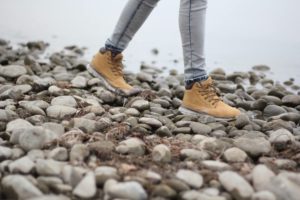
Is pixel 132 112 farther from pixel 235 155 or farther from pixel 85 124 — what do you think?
pixel 235 155

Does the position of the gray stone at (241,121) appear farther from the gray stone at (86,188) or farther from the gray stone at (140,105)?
the gray stone at (86,188)

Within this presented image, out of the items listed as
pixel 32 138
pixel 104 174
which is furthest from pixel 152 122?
pixel 104 174

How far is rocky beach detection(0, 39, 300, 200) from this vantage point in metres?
1.76

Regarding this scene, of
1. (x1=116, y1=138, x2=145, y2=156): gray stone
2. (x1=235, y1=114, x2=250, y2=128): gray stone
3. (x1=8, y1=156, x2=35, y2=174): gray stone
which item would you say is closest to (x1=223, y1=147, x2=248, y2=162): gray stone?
(x1=116, y1=138, x2=145, y2=156): gray stone

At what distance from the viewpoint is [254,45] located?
24.2 feet

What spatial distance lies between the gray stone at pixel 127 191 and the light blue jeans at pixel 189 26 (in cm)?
135

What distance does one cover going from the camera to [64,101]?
2.98m

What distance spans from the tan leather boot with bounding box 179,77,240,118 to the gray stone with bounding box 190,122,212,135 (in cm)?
29

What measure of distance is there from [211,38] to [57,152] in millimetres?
6211

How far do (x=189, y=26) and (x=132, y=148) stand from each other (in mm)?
1000

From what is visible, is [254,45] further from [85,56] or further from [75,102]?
[75,102]

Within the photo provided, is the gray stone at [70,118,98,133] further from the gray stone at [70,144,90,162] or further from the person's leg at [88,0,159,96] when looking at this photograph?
the person's leg at [88,0,159,96]

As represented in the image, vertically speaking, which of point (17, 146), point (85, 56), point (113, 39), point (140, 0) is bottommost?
point (85, 56)

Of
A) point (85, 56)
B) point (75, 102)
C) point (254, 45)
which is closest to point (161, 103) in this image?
point (75, 102)
